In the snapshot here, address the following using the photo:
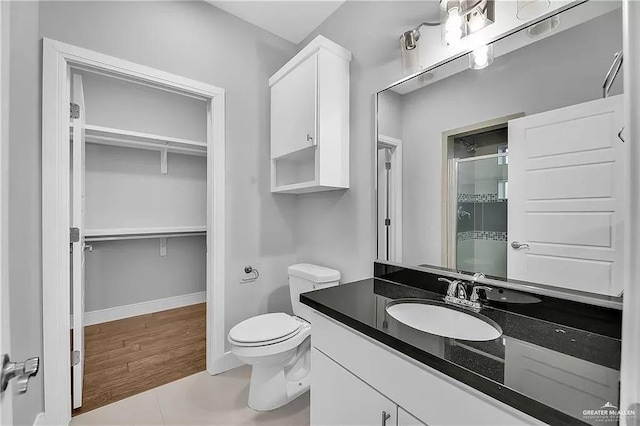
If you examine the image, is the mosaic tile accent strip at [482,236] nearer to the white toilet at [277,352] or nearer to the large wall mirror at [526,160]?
the large wall mirror at [526,160]

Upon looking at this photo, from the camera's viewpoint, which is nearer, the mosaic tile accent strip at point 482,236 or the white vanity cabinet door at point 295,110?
the mosaic tile accent strip at point 482,236

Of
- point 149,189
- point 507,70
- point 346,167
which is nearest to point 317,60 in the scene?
point 346,167

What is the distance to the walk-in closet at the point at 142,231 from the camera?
2.43 metres

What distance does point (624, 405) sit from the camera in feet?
1.47

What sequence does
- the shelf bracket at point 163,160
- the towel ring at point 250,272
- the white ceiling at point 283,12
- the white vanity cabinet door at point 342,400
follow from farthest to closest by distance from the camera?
the shelf bracket at point 163,160 → the towel ring at point 250,272 → the white ceiling at point 283,12 → the white vanity cabinet door at point 342,400

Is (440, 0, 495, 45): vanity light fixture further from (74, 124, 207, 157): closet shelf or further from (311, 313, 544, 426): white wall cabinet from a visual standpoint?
(74, 124, 207, 157): closet shelf

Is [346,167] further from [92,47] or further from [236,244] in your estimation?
[92,47]

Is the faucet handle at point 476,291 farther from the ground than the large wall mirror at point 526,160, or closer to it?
closer to it

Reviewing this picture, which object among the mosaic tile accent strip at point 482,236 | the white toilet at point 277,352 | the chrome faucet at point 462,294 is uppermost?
the mosaic tile accent strip at point 482,236

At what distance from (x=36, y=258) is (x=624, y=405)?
2.14 meters

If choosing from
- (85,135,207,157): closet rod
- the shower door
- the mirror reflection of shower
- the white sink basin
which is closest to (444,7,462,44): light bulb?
the mirror reflection of shower

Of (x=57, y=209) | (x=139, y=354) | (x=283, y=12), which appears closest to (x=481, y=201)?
(x=283, y=12)

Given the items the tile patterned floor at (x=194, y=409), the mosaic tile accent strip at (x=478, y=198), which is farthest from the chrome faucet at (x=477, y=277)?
the tile patterned floor at (x=194, y=409)

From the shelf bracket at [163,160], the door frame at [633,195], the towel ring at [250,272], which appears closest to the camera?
the door frame at [633,195]
